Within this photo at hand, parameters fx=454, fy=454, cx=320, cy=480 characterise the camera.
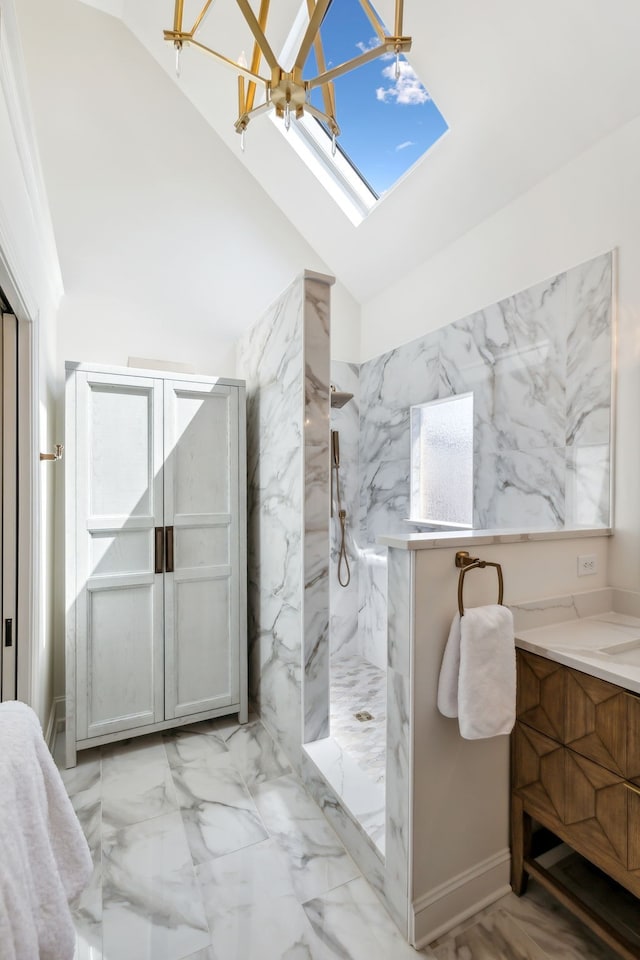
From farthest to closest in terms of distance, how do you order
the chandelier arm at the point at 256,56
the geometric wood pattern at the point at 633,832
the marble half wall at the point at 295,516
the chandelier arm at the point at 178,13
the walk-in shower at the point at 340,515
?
1. the walk-in shower at the point at 340,515
2. the marble half wall at the point at 295,516
3. the chandelier arm at the point at 256,56
4. the chandelier arm at the point at 178,13
5. the geometric wood pattern at the point at 633,832

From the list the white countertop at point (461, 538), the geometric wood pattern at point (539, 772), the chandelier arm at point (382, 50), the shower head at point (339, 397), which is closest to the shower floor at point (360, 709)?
the geometric wood pattern at point (539, 772)

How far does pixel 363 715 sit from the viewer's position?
253 centimetres

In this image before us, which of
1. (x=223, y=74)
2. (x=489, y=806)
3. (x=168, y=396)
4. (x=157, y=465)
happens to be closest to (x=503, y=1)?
(x=223, y=74)

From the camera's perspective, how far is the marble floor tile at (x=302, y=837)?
154cm

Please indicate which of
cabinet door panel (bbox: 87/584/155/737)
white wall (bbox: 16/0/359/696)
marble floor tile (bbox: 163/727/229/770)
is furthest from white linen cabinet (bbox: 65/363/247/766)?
white wall (bbox: 16/0/359/696)

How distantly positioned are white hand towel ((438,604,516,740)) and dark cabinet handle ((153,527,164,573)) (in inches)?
59.8

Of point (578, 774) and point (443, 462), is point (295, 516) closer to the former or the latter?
point (443, 462)

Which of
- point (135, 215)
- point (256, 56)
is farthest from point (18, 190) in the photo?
point (135, 215)

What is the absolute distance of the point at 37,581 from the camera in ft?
5.47

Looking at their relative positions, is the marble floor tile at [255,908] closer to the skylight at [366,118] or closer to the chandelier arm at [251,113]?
the chandelier arm at [251,113]

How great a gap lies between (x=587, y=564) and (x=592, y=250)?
4.26 feet

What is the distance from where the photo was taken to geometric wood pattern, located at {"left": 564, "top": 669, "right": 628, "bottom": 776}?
3.96 feet

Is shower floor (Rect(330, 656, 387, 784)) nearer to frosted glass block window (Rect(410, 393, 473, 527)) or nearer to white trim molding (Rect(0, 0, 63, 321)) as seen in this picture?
frosted glass block window (Rect(410, 393, 473, 527))

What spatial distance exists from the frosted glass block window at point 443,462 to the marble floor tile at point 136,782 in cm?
196
